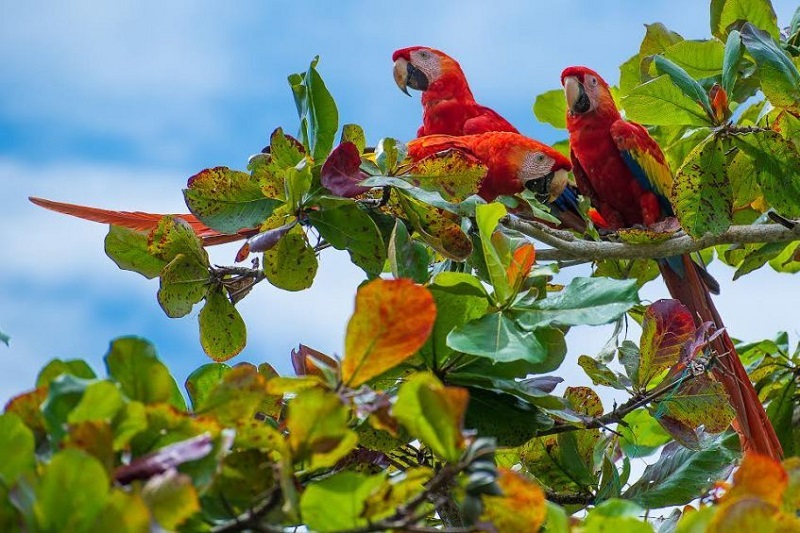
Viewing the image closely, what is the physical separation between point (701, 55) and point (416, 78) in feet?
3.82

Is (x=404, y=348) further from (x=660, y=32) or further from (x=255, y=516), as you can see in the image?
(x=660, y=32)

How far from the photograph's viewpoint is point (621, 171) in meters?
2.58

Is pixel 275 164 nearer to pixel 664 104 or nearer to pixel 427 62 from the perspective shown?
pixel 664 104

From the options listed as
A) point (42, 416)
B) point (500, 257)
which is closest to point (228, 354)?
point (500, 257)

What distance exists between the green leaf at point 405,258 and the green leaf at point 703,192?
1.77 feet

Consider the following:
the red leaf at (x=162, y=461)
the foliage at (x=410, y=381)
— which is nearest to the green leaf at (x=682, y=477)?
the foliage at (x=410, y=381)

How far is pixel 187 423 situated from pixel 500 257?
0.55 metres

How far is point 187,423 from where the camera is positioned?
620 mm

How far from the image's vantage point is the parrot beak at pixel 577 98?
2686 mm

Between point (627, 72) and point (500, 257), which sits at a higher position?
point (627, 72)

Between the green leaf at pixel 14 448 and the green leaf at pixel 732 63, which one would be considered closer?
the green leaf at pixel 14 448

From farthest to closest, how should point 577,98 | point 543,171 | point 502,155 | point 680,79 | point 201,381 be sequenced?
point 577,98
point 543,171
point 502,155
point 680,79
point 201,381

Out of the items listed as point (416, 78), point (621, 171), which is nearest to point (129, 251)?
point (621, 171)

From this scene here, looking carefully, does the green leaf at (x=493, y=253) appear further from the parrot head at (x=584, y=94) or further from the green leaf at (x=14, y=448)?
the parrot head at (x=584, y=94)
